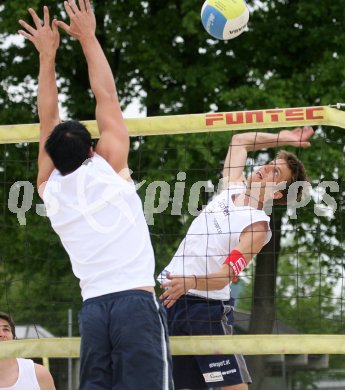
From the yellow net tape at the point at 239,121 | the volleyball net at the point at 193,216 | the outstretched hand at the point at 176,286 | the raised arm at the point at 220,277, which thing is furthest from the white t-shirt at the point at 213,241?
the yellow net tape at the point at 239,121

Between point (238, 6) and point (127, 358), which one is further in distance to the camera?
point (238, 6)

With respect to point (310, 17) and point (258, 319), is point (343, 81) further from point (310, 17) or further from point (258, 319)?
point (258, 319)

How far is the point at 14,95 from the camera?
653 inches

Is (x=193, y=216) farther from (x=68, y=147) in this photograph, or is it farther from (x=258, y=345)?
(x=68, y=147)

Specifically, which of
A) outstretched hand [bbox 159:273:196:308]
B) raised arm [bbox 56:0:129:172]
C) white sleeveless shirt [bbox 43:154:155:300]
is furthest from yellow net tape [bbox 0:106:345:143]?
white sleeveless shirt [bbox 43:154:155:300]

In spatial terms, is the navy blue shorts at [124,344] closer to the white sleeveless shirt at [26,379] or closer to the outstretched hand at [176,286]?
the outstretched hand at [176,286]

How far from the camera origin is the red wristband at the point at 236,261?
20.8 ft

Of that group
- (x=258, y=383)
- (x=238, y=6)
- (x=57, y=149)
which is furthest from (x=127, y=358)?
(x=258, y=383)

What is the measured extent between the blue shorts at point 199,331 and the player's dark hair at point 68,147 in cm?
191

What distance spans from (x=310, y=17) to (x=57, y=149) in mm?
11134

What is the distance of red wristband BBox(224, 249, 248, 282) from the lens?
6336 millimetres

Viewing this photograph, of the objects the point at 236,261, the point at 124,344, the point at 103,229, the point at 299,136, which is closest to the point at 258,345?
the point at 236,261

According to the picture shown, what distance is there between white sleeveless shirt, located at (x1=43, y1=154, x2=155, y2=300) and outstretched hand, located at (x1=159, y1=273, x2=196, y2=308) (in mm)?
1018

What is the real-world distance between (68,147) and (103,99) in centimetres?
36
